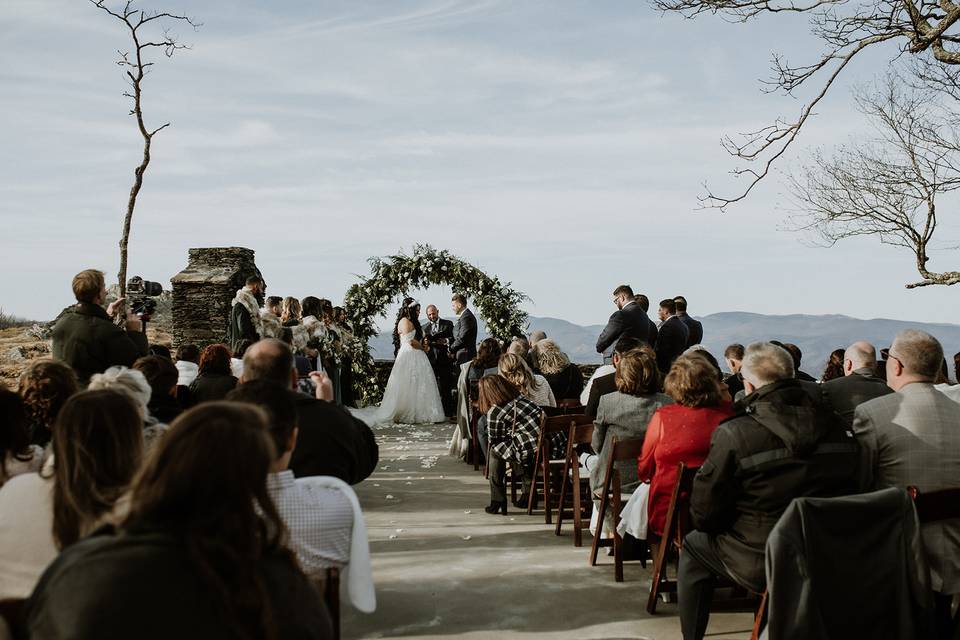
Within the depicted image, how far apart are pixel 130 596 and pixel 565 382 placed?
812 cm

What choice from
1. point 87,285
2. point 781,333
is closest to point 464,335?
point 87,285

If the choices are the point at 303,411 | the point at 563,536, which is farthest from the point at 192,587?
the point at 563,536

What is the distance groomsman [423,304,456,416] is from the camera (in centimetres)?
1627

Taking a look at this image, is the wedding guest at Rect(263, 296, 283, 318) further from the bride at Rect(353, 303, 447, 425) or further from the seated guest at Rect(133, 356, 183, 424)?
the seated guest at Rect(133, 356, 183, 424)

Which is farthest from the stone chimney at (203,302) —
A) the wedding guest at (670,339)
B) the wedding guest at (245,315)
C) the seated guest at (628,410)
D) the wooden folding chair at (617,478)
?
the wooden folding chair at (617,478)

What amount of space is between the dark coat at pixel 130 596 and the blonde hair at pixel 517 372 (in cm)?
641

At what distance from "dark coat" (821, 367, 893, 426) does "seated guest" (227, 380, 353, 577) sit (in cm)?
380

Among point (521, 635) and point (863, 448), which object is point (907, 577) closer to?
point (863, 448)

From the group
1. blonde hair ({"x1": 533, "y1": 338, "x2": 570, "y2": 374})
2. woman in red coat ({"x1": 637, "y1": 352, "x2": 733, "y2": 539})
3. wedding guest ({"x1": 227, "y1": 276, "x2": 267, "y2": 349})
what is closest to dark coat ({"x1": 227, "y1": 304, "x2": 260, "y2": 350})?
wedding guest ({"x1": 227, "y1": 276, "x2": 267, "y2": 349})

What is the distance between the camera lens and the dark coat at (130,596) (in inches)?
66.6

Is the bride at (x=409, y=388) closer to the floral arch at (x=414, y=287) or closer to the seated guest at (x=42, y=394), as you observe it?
the floral arch at (x=414, y=287)

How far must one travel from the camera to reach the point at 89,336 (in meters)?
6.43

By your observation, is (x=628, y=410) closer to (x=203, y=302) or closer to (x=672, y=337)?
(x=672, y=337)

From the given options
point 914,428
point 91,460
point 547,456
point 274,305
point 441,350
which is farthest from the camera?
point 441,350
